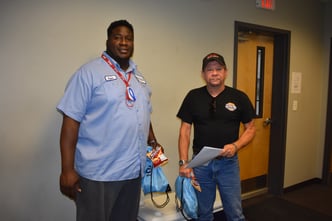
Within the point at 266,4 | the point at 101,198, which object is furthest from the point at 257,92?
the point at 101,198

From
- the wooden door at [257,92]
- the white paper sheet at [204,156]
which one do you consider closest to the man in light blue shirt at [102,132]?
the white paper sheet at [204,156]

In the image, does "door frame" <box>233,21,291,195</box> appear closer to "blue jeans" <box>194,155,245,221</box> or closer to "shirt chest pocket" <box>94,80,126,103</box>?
"blue jeans" <box>194,155,245,221</box>

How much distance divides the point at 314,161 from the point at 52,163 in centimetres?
340

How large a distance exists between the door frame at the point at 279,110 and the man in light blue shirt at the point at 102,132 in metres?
2.11

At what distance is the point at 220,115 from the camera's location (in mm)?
1786

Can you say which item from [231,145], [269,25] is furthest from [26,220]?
[269,25]

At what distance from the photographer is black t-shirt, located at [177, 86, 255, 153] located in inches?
70.6

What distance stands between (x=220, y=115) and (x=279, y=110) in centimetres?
182

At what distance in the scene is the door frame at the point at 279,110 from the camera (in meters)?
3.24

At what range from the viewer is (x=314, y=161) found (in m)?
3.84

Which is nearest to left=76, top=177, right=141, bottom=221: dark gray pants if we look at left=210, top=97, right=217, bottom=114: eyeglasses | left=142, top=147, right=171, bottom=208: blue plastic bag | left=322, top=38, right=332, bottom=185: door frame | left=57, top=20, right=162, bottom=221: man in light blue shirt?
left=57, top=20, right=162, bottom=221: man in light blue shirt

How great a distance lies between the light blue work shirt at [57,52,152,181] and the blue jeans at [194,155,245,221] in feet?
1.74

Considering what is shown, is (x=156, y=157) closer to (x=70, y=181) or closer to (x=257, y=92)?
(x=70, y=181)

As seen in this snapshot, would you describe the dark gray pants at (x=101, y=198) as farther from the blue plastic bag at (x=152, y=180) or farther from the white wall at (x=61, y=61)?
the white wall at (x=61, y=61)
